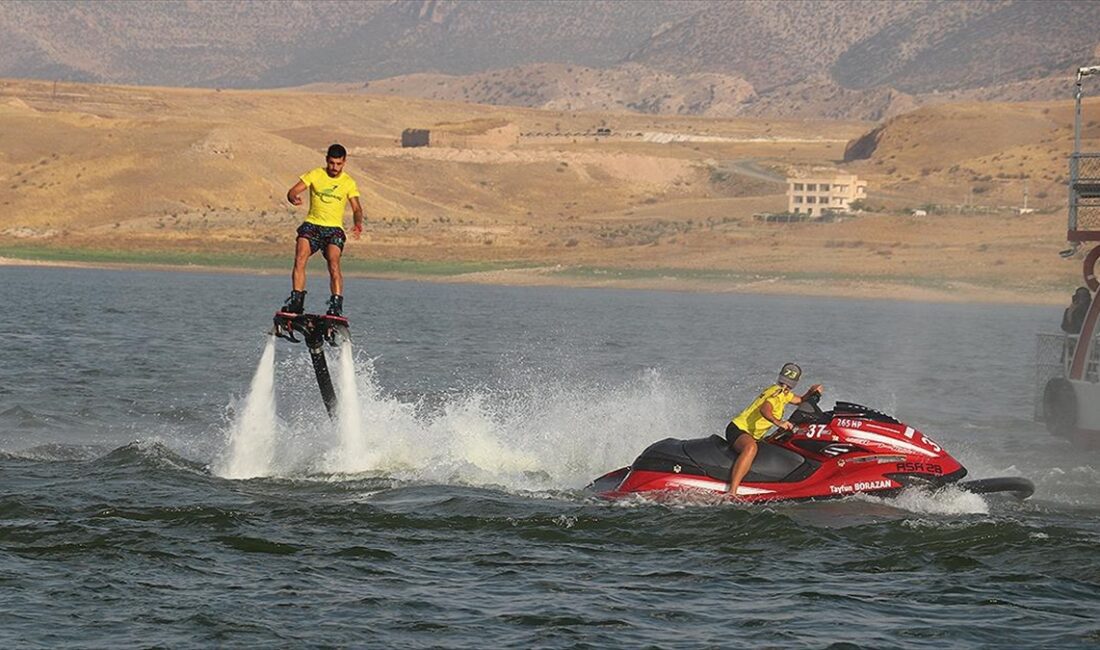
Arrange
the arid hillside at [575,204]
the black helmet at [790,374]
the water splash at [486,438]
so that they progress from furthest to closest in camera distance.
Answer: the arid hillside at [575,204]
the water splash at [486,438]
the black helmet at [790,374]

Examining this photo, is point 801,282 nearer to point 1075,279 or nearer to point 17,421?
point 1075,279

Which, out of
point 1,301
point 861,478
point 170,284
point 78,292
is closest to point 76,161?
point 170,284

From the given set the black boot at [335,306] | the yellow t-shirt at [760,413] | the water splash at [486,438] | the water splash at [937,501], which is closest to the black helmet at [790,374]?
the yellow t-shirt at [760,413]

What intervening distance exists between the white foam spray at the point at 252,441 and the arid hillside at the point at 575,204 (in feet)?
166

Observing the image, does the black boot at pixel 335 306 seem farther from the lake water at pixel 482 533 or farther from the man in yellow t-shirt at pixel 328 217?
the lake water at pixel 482 533

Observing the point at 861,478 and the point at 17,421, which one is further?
the point at 17,421

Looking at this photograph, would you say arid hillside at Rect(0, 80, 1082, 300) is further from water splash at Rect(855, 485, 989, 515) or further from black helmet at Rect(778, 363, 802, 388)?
black helmet at Rect(778, 363, 802, 388)

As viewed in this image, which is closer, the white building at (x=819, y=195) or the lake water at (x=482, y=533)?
the lake water at (x=482, y=533)

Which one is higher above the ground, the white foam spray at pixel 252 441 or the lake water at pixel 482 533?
the white foam spray at pixel 252 441

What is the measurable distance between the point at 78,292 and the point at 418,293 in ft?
44.3

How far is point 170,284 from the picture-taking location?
7144 centimetres

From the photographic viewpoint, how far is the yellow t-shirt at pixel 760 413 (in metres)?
17.6

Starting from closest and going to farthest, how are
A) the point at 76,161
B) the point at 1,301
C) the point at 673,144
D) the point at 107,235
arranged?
the point at 1,301 → the point at 107,235 → the point at 76,161 → the point at 673,144

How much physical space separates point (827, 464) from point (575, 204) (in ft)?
346
